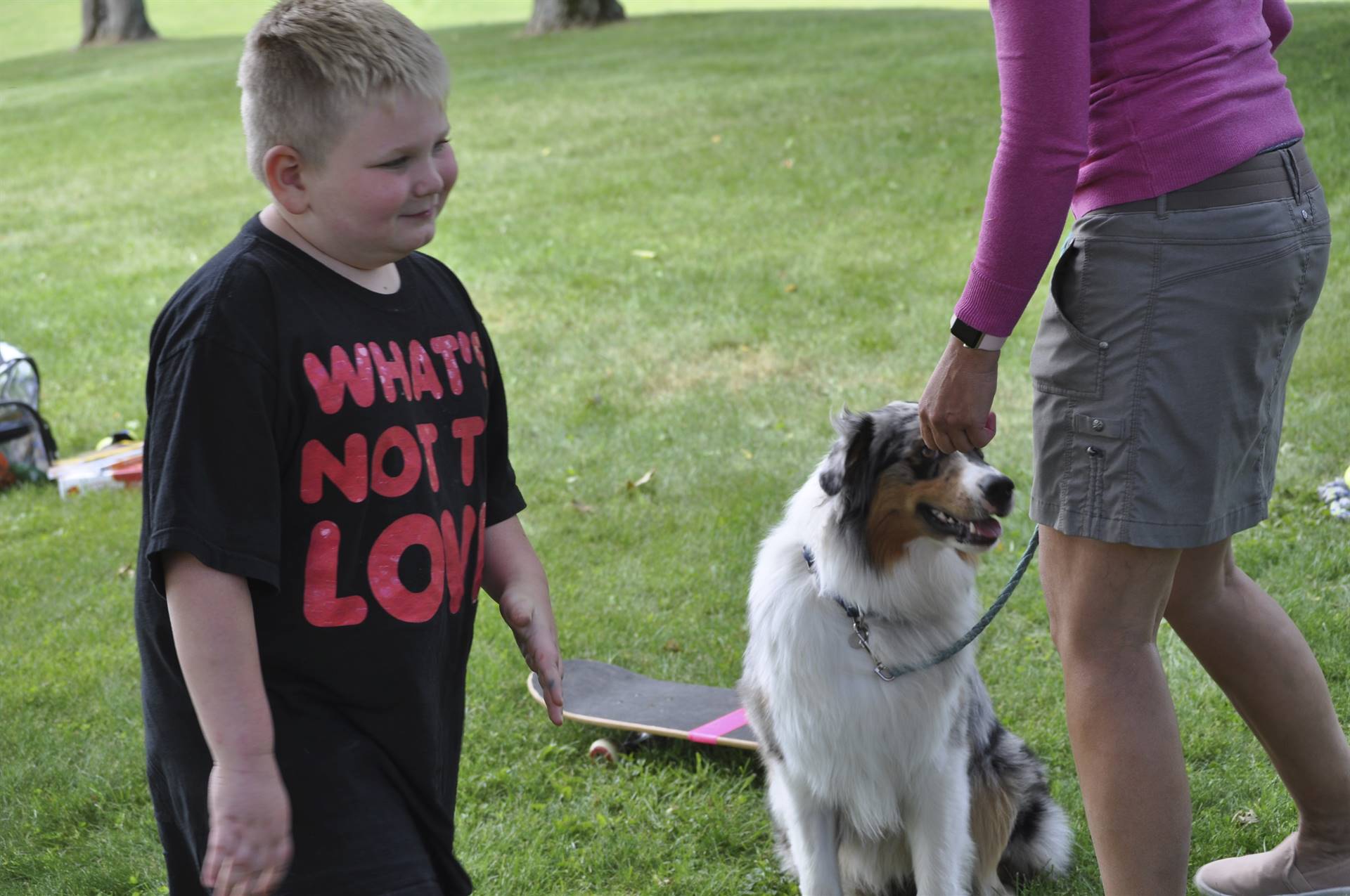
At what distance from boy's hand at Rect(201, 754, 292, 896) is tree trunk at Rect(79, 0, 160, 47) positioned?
3089cm

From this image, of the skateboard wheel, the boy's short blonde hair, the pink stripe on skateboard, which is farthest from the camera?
the skateboard wheel

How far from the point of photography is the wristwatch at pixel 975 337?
7.38 feet

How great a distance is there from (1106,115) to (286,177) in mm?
1385

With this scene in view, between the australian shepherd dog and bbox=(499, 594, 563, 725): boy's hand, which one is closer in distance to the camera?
bbox=(499, 594, 563, 725): boy's hand

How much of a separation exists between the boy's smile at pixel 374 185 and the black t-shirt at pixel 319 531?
0.06 metres

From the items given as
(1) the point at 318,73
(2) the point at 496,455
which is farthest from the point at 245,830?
(1) the point at 318,73

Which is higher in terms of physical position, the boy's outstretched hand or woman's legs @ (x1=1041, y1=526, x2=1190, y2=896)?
the boy's outstretched hand

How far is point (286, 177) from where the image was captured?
6.15 feet

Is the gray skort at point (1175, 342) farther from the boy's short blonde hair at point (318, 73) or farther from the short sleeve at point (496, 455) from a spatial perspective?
the boy's short blonde hair at point (318, 73)

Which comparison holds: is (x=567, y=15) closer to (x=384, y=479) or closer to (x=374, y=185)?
(x=374, y=185)

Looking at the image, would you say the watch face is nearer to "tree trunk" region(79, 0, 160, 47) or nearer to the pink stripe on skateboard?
the pink stripe on skateboard

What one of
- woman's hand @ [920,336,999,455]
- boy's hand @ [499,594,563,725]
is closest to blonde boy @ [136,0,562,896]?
boy's hand @ [499,594,563,725]

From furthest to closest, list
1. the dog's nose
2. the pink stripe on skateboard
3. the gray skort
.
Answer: the pink stripe on skateboard → the dog's nose → the gray skort

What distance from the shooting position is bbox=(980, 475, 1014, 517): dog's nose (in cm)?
301
